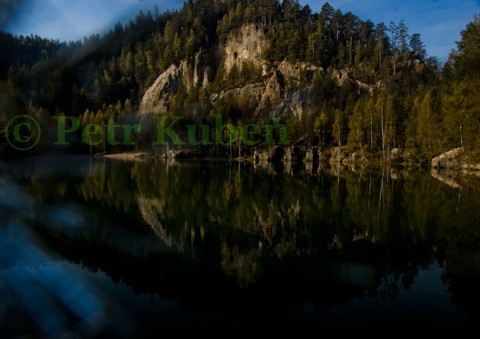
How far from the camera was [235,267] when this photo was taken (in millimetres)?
12477

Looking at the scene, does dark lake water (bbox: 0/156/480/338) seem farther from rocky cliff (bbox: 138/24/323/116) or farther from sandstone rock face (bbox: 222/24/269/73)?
sandstone rock face (bbox: 222/24/269/73)

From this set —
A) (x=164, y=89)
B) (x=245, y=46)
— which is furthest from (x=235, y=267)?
(x=164, y=89)

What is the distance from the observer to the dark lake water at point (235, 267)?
885cm

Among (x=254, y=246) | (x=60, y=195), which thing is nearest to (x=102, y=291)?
(x=254, y=246)

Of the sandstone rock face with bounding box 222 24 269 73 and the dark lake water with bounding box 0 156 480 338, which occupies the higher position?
the sandstone rock face with bounding box 222 24 269 73

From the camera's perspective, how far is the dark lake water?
8852 mm

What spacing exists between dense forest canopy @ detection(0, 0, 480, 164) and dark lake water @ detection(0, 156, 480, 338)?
25.3 metres

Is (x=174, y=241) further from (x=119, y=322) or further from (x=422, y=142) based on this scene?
(x=422, y=142)

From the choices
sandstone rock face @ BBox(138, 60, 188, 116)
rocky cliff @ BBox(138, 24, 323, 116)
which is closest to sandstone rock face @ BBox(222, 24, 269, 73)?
rocky cliff @ BBox(138, 24, 323, 116)

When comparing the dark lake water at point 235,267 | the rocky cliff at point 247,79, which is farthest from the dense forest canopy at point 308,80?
the dark lake water at point 235,267

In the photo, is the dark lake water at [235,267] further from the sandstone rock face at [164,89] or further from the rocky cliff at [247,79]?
the sandstone rock face at [164,89]

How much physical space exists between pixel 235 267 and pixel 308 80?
119 m

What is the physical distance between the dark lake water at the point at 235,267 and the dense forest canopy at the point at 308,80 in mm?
25315

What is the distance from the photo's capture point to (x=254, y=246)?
15133 millimetres
